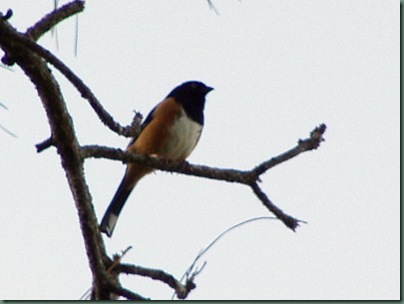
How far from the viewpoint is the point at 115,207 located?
5066mm

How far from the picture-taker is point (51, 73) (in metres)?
2.04

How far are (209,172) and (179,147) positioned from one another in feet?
6.88

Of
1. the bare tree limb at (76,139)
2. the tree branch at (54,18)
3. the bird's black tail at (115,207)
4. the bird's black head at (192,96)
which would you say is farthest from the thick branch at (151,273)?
the bird's black head at (192,96)

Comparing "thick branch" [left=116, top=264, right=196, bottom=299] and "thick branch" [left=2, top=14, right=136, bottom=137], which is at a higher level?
"thick branch" [left=2, top=14, right=136, bottom=137]

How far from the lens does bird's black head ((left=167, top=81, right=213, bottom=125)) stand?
5.14 m

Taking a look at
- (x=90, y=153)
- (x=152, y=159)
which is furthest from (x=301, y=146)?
(x=90, y=153)

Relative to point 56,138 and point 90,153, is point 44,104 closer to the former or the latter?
point 56,138

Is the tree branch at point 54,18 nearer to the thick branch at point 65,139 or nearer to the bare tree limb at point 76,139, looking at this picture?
the bare tree limb at point 76,139

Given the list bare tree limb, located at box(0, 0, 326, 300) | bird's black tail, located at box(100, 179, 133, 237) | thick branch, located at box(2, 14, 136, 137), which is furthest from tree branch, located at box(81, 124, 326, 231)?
bird's black tail, located at box(100, 179, 133, 237)

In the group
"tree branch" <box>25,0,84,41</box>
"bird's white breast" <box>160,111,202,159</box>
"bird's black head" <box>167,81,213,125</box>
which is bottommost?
"tree branch" <box>25,0,84,41</box>

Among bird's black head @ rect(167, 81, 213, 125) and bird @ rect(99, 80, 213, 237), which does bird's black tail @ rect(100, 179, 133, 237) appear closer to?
bird @ rect(99, 80, 213, 237)

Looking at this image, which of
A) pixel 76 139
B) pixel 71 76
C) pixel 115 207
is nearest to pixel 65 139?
pixel 76 139

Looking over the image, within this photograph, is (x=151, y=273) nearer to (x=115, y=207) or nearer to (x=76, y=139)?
(x=76, y=139)

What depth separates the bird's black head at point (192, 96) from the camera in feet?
16.9
